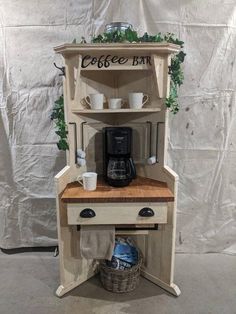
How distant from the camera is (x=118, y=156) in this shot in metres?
1.78

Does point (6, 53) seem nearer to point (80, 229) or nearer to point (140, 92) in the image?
point (140, 92)

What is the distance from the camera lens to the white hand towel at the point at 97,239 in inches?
66.6

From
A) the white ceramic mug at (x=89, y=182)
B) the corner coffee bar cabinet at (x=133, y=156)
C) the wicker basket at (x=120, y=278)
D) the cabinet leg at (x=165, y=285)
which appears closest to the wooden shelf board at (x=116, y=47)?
the corner coffee bar cabinet at (x=133, y=156)

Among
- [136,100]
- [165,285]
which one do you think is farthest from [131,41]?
[165,285]

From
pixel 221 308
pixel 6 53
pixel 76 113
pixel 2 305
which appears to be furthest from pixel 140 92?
pixel 2 305

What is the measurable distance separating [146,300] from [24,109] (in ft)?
5.19

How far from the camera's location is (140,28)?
6.40ft

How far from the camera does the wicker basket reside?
1.84 metres

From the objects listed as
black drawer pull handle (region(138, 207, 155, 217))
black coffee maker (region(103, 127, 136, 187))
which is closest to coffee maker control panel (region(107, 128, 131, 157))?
black coffee maker (region(103, 127, 136, 187))

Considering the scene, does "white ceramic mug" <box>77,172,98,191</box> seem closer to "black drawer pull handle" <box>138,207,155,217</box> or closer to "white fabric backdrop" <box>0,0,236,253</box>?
"black drawer pull handle" <box>138,207,155,217</box>

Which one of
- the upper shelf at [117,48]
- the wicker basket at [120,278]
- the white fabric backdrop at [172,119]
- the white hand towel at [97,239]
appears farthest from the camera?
the white fabric backdrop at [172,119]

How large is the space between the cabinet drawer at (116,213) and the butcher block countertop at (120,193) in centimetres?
4

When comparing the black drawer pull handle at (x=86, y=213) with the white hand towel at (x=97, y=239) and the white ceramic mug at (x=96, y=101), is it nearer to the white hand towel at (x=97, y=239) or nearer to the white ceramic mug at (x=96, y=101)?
the white hand towel at (x=97, y=239)

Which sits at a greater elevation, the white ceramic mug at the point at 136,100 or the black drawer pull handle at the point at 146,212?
the white ceramic mug at the point at 136,100
